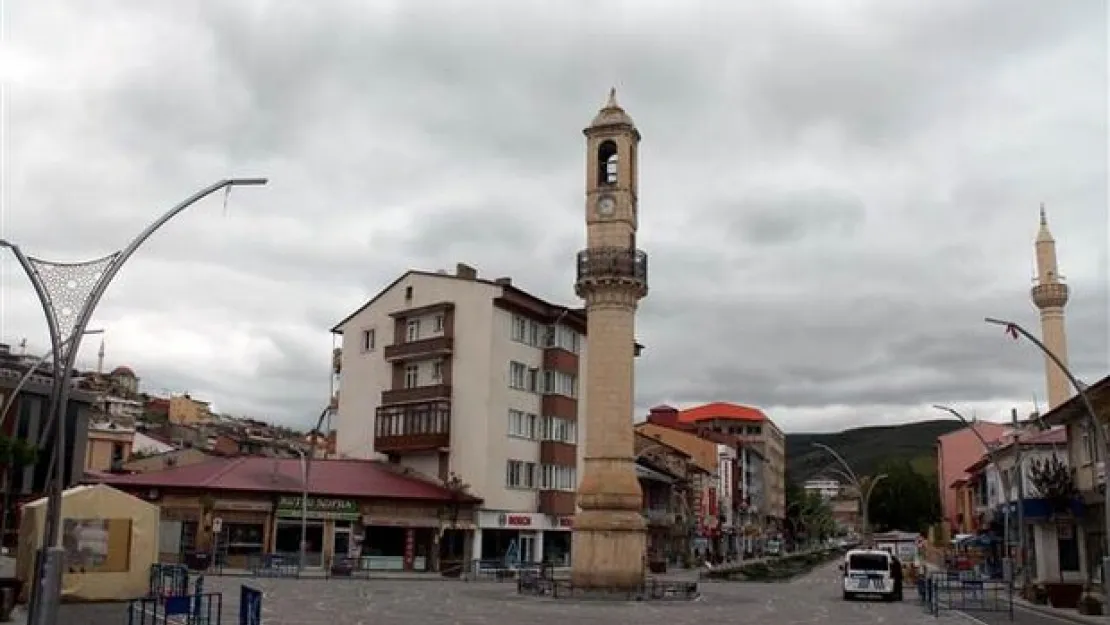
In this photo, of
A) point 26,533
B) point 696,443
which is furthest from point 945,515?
point 26,533

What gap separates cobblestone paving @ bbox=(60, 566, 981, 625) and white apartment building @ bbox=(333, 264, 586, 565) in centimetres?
1627

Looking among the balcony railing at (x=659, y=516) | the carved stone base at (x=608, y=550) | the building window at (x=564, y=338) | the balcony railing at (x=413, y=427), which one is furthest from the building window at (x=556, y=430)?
the carved stone base at (x=608, y=550)

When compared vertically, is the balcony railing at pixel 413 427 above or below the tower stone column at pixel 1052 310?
below

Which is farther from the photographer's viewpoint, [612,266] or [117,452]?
[117,452]

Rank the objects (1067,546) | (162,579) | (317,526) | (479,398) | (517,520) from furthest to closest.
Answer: (517,520)
(479,398)
(317,526)
(1067,546)
(162,579)

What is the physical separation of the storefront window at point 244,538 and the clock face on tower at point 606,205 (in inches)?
977

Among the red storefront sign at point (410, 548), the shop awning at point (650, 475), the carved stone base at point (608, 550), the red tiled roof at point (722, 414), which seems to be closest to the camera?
the carved stone base at point (608, 550)

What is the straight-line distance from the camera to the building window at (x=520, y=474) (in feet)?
203

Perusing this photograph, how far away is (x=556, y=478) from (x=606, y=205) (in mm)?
26741

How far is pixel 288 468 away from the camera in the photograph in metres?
59.2

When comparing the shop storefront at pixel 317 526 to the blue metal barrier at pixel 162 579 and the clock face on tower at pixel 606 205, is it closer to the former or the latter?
the clock face on tower at pixel 606 205

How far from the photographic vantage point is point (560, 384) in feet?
219

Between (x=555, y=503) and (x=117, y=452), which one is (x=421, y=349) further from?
(x=117, y=452)

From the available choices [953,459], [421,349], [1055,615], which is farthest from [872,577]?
[953,459]
